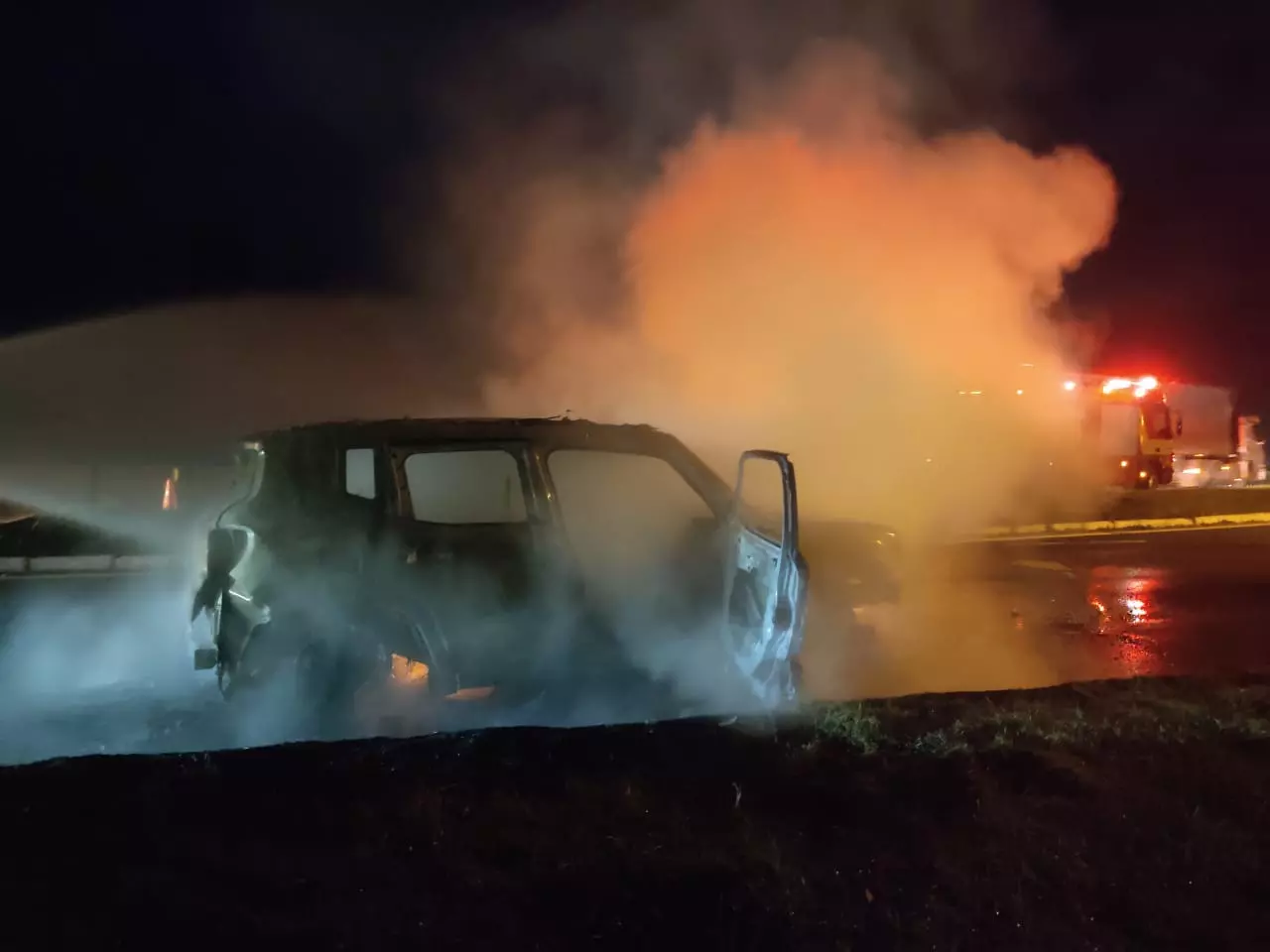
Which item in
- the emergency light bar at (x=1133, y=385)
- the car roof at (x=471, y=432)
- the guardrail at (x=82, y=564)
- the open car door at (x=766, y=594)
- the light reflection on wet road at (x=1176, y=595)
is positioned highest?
the emergency light bar at (x=1133, y=385)

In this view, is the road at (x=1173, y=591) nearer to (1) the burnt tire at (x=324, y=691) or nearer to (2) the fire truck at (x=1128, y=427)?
(1) the burnt tire at (x=324, y=691)

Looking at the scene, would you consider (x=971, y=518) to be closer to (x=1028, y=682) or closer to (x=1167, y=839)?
(x=1028, y=682)

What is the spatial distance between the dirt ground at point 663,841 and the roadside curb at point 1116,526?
10292mm

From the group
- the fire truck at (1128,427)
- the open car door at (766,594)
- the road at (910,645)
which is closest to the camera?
the open car door at (766,594)

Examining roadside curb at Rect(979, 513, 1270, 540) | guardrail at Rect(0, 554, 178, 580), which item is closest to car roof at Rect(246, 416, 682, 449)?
guardrail at Rect(0, 554, 178, 580)

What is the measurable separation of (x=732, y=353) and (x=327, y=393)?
10425 millimetres

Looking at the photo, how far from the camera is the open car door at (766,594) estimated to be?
13.6 ft

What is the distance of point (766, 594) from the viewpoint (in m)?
4.43

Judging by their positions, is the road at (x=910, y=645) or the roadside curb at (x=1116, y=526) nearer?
the road at (x=910, y=645)

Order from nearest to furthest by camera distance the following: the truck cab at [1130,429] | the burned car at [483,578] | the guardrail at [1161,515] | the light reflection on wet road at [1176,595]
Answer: the burned car at [483,578], the light reflection on wet road at [1176,595], the guardrail at [1161,515], the truck cab at [1130,429]

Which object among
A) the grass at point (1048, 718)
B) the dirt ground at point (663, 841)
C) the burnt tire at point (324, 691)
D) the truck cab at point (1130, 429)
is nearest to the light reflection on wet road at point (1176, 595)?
the grass at point (1048, 718)

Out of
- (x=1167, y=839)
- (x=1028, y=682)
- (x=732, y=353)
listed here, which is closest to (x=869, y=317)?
(x=732, y=353)

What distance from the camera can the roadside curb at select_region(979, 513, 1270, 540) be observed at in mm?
14122

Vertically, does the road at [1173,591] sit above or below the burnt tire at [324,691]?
below
